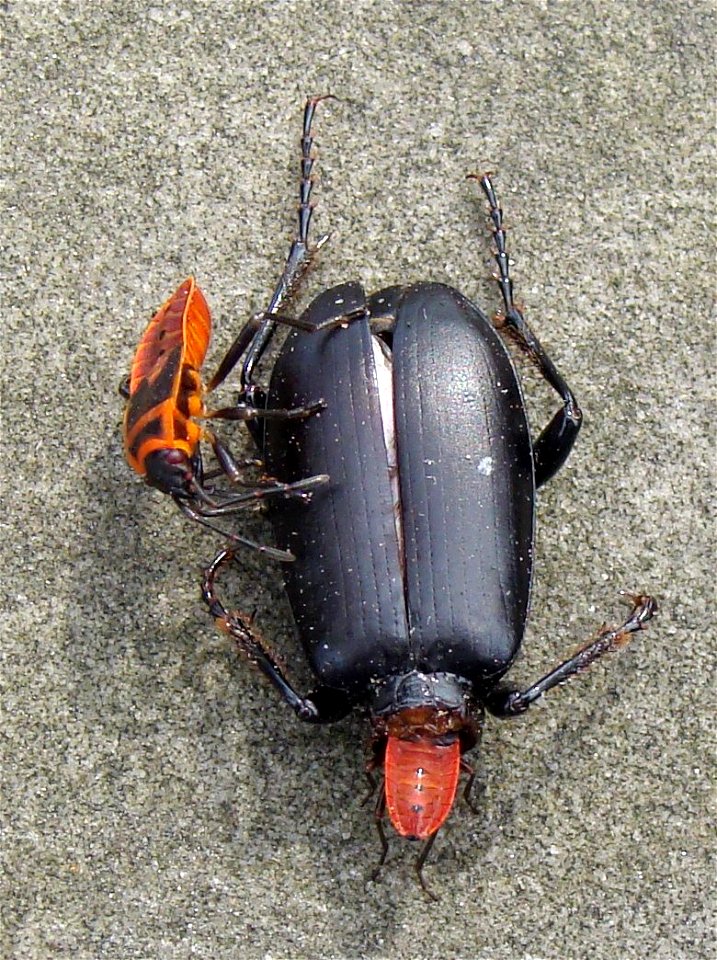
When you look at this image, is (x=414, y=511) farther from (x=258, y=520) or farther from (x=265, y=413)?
(x=258, y=520)

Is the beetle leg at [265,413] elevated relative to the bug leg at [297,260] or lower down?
lower down

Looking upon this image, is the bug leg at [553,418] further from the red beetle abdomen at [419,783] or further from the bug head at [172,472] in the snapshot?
the bug head at [172,472]

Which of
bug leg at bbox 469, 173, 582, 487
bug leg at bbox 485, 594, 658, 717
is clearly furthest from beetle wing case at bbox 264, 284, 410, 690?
bug leg at bbox 469, 173, 582, 487

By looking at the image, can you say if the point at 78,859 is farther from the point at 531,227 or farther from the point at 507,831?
the point at 531,227

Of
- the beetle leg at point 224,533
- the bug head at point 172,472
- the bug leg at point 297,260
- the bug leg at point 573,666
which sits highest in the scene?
the bug leg at point 297,260

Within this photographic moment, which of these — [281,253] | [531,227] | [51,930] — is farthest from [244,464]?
[51,930]

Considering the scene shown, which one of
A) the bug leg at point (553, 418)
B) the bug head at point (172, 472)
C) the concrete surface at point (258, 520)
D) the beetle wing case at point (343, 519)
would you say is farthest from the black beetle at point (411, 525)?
the concrete surface at point (258, 520)
